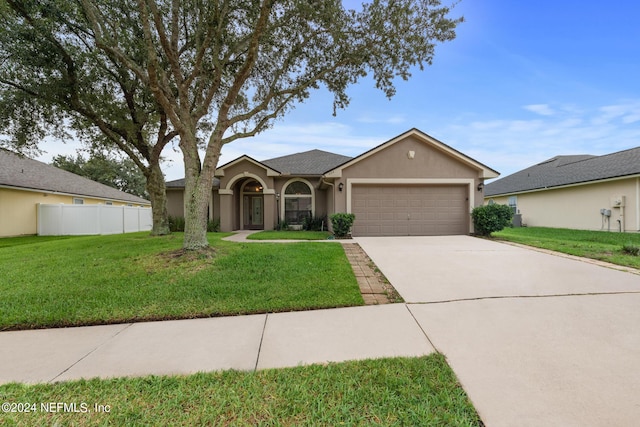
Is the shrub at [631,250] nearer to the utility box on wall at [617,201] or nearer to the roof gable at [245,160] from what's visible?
the utility box on wall at [617,201]

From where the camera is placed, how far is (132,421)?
176 cm

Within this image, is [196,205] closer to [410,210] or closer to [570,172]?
[410,210]

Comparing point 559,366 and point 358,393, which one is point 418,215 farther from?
point 358,393

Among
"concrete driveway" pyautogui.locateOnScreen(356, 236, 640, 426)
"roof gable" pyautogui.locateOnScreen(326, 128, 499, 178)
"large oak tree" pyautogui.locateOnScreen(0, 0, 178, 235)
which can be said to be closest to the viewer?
"concrete driveway" pyautogui.locateOnScreen(356, 236, 640, 426)

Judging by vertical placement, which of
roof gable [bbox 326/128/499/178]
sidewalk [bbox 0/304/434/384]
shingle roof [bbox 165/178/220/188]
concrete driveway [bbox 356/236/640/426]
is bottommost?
sidewalk [bbox 0/304/434/384]

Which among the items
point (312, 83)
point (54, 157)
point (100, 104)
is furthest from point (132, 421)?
point (54, 157)

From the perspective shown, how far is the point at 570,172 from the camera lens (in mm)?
16734

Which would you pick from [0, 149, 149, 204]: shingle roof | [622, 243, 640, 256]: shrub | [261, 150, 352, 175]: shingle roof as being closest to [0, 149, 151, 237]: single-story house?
[0, 149, 149, 204]: shingle roof

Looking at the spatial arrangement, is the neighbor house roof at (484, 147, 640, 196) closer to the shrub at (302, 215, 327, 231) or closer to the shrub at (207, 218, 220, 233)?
the shrub at (302, 215, 327, 231)

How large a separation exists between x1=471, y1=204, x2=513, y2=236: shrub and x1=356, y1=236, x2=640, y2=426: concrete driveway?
5020 mm

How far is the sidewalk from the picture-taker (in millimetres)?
2441

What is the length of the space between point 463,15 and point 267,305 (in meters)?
9.54

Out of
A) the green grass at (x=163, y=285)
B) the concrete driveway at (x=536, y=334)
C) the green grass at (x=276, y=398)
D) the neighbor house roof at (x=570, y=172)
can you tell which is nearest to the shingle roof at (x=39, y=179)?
the green grass at (x=163, y=285)

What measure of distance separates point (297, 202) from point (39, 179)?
15.9 meters
